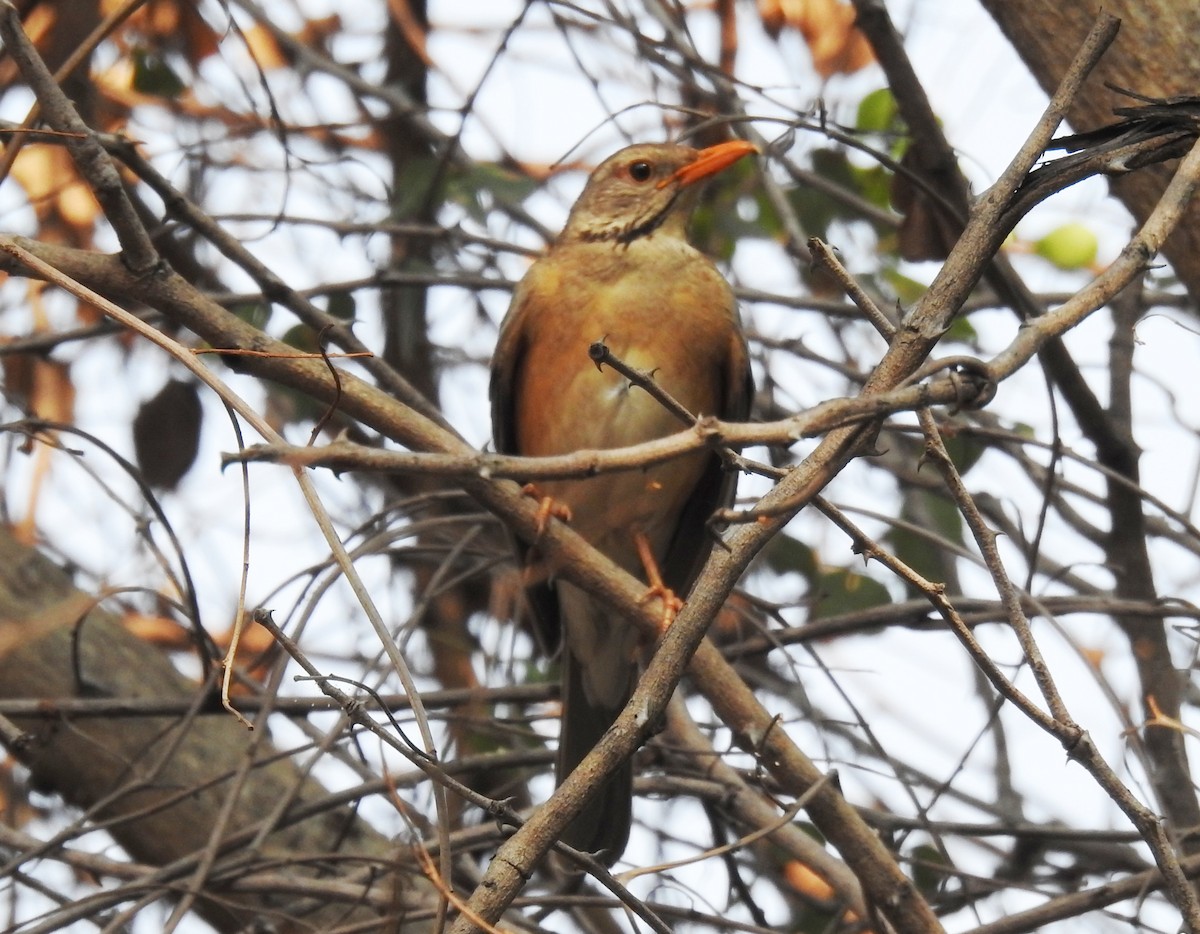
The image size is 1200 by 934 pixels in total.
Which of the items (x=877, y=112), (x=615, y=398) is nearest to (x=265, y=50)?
(x=877, y=112)

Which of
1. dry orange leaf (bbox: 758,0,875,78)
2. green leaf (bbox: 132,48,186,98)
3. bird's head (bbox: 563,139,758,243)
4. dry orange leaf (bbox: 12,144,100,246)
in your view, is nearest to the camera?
bird's head (bbox: 563,139,758,243)

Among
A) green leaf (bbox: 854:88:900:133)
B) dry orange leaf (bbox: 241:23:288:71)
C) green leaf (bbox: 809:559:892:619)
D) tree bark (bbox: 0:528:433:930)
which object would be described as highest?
dry orange leaf (bbox: 241:23:288:71)

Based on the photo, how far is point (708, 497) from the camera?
17.7 feet

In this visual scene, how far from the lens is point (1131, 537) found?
443 cm

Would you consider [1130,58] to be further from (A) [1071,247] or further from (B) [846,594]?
(A) [1071,247]

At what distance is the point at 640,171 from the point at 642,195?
104 mm

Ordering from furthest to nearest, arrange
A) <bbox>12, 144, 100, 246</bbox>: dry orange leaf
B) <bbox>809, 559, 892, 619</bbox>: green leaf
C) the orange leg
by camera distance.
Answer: <bbox>12, 144, 100, 246</bbox>: dry orange leaf < <bbox>809, 559, 892, 619</bbox>: green leaf < the orange leg

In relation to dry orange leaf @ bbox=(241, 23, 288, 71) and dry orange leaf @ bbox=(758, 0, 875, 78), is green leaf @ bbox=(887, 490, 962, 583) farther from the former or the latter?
dry orange leaf @ bbox=(241, 23, 288, 71)

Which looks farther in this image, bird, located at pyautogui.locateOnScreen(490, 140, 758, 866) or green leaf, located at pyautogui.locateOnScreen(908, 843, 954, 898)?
bird, located at pyautogui.locateOnScreen(490, 140, 758, 866)

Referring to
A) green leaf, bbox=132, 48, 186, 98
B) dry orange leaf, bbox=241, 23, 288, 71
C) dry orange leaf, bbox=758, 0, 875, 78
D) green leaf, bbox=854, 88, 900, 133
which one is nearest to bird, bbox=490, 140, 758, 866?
green leaf, bbox=854, 88, 900, 133

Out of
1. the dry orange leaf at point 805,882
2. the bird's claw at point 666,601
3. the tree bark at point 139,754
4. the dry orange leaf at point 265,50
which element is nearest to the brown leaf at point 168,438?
the tree bark at point 139,754

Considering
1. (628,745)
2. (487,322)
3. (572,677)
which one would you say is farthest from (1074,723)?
(487,322)

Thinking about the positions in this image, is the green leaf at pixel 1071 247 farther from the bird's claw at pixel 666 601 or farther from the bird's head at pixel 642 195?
the bird's claw at pixel 666 601

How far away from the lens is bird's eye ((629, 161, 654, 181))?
5648 mm
